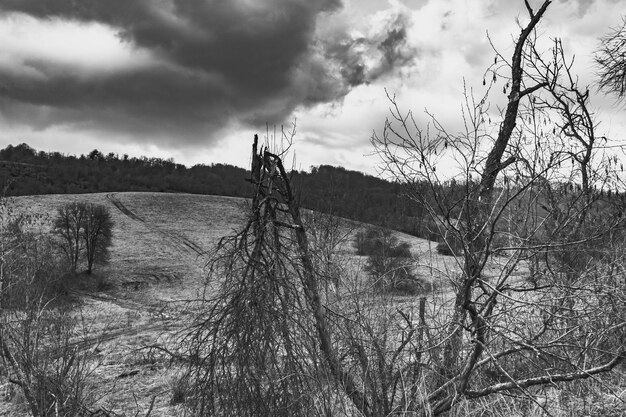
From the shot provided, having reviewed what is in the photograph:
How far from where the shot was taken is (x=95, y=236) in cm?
3456

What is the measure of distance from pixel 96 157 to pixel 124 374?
413 ft

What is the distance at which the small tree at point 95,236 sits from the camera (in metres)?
34.1

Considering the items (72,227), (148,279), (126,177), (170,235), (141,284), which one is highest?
(126,177)

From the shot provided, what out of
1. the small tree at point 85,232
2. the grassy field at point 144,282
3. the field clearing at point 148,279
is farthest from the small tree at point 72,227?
the field clearing at point 148,279

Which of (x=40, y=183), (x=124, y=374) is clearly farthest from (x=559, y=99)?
(x=40, y=183)

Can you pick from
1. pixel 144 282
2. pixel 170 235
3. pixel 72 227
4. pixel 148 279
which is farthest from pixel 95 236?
pixel 170 235

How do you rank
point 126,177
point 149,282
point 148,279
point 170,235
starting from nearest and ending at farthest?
point 149,282 → point 148,279 → point 170,235 → point 126,177

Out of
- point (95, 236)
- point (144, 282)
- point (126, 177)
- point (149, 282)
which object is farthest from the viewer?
point (126, 177)

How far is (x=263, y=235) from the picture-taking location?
315 cm

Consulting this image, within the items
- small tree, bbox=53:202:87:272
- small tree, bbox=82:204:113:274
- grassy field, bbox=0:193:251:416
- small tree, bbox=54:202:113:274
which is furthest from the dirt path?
small tree, bbox=53:202:87:272

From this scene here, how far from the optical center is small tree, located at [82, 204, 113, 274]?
1342 inches

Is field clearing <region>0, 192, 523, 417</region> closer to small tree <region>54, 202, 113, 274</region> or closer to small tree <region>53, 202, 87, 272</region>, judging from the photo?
small tree <region>54, 202, 113, 274</region>

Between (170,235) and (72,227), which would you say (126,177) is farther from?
(72,227)

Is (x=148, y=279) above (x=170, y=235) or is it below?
below
